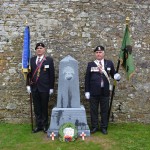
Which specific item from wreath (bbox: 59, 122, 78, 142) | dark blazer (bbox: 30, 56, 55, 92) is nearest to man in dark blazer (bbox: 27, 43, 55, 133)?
dark blazer (bbox: 30, 56, 55, 92)

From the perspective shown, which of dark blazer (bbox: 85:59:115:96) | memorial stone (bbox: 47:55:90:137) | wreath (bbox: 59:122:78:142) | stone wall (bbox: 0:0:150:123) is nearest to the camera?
wreath (bbox: 59:122:78:142)

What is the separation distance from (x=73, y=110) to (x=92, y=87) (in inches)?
22.9

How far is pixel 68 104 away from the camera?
653 centimetres

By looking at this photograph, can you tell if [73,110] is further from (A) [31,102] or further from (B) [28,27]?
(B) [28,27]

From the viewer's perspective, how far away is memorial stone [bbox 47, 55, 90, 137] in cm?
643

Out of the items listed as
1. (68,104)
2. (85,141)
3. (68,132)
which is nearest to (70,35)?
(68,104)

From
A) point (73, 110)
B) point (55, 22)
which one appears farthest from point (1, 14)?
point (73, 110)

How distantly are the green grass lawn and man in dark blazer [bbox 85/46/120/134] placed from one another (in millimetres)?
297

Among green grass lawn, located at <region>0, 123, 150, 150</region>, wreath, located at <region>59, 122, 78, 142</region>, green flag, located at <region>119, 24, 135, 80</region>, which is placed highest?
green flag, located at <region>119, 24, 135, 80</region>

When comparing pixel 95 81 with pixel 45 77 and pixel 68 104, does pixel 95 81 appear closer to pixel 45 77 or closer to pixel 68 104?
pixel 68 104

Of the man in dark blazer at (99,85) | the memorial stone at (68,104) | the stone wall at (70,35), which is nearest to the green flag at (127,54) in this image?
the man in dark blazer at (99,85)

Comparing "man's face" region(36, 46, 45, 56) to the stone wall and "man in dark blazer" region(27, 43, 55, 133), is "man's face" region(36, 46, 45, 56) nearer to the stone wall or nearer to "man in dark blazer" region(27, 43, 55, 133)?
"man in dark blazer" region(27, 43, 55, 133)

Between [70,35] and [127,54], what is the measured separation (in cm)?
134

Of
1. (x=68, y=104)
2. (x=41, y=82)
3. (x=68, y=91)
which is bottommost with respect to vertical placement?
(x=68, y=104)
